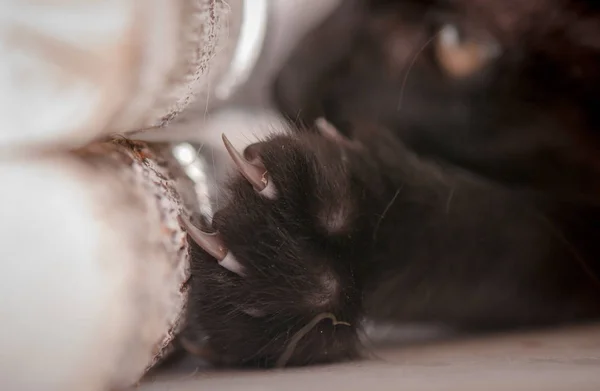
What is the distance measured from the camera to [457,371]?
1.51 ft

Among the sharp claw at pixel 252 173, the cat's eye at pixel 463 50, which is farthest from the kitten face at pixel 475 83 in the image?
the sharp claw at pixel 252 173

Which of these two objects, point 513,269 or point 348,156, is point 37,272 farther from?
point 513,269

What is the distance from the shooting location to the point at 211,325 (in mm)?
570

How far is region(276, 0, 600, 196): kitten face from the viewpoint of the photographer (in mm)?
622

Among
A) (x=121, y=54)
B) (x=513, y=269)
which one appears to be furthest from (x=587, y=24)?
(x=121, y=54)

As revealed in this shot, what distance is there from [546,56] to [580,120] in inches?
3.0

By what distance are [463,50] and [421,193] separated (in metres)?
0.19

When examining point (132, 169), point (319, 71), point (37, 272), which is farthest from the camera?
point (319, 71)

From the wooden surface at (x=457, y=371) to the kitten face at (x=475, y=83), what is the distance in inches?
7.1

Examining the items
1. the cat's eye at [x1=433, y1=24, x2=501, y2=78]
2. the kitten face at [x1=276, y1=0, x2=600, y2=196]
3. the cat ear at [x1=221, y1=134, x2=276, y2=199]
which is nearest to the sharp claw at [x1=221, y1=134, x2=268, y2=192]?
the cat ear at [x1=221, y1=134, x2=276, y2=199]

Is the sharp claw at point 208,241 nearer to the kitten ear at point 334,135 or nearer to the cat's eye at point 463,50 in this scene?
the kitten ear at point 334,135

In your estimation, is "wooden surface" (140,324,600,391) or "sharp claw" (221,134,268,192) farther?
"sharp claw" (221,134,268,192)

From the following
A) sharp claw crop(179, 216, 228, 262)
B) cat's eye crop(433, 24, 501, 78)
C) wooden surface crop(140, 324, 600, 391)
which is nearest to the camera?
wooden surface crop(140, 324, 600, 391)

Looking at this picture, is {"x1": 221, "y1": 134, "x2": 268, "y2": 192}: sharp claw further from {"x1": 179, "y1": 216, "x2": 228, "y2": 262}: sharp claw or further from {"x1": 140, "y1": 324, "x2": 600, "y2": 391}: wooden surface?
{"x1": 140, "y1": 324, "x2": 600, "y2": 391}: wooden surface
